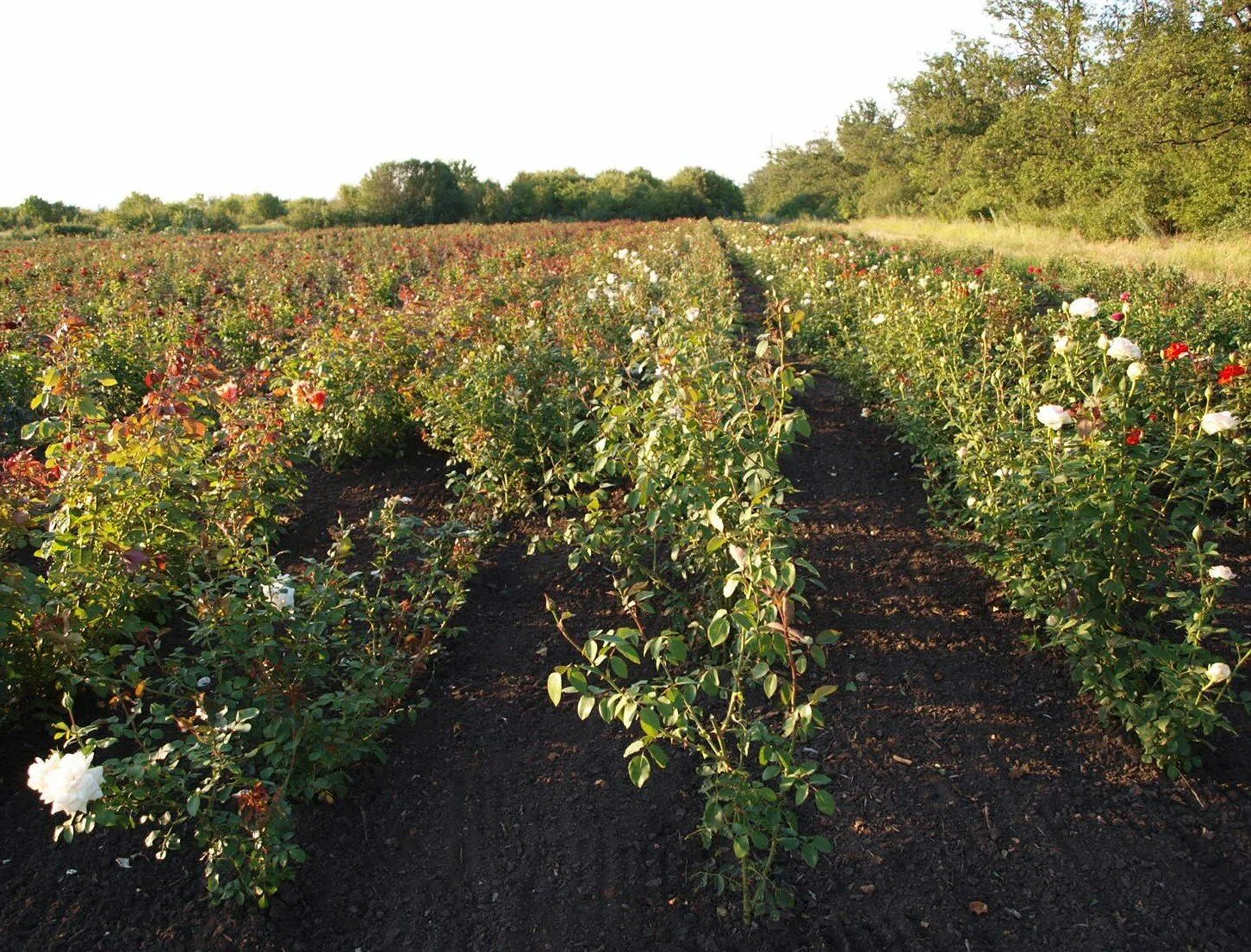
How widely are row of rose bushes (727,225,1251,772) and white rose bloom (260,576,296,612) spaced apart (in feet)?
7.69

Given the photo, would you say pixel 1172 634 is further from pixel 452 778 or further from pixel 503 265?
pixel 503 265

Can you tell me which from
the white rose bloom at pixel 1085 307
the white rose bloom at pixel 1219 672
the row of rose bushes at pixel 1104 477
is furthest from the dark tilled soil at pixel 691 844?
the white rose bloom at pixel 1085 307

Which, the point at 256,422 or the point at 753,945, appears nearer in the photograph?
the point at 753,945


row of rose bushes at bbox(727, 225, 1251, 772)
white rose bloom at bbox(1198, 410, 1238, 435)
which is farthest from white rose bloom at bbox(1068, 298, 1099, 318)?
white rose bloom at bbox(1198, 410, 1238, 435)

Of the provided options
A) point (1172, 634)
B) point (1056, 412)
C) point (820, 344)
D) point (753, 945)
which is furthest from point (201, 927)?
point (820, 344)

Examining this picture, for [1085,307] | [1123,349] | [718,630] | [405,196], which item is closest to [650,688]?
[718,630]

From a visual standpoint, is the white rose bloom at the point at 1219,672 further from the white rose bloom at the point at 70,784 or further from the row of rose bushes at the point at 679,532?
the white rose bloom at the point at 70,784

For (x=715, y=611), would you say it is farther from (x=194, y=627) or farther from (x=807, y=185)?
(x=807, y=185)

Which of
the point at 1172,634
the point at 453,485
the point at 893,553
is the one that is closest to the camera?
the point at 1172,634

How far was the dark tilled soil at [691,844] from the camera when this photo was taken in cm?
192

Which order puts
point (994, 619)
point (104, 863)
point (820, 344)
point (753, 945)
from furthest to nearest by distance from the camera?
point (820, 344) < point (994, 619) < point (104, 863) < point (753, 945)

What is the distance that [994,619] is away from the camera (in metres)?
3.11

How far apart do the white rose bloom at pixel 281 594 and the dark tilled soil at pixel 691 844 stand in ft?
2.03

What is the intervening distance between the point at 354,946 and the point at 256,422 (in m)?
2.63
